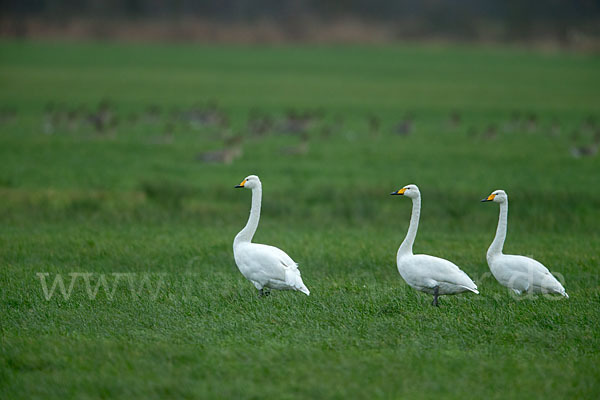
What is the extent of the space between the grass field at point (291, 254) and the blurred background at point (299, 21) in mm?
55161

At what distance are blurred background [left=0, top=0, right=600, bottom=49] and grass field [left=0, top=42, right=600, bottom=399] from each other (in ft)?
181

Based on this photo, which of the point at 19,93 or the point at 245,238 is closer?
the point at 245,238

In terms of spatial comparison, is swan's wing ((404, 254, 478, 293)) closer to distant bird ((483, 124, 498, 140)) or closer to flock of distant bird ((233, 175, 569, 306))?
flock of distant bird ((233, 175, 569, 306))

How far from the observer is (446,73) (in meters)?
69.8

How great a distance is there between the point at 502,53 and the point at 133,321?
82.9 m

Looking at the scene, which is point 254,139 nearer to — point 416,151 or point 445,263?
point 416,151

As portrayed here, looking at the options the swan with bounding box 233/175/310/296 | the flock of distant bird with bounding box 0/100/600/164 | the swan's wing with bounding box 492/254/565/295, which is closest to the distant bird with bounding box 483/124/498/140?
the flock of distant bird with bounding box 0/100/600/164

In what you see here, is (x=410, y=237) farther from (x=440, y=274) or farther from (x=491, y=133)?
(x=491, y=133)

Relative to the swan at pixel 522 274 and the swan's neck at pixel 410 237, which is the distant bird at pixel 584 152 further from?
the swan's neck at pixel 410 237

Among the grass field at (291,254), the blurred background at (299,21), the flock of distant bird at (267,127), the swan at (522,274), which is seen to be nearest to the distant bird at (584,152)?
the flock of distant bird at (267,127)

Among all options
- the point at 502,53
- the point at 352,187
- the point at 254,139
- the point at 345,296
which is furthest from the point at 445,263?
the point at 502,53

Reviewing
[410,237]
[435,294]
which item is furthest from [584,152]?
[435,294]

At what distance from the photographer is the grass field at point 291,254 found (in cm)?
811

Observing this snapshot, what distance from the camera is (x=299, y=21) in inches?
4070
